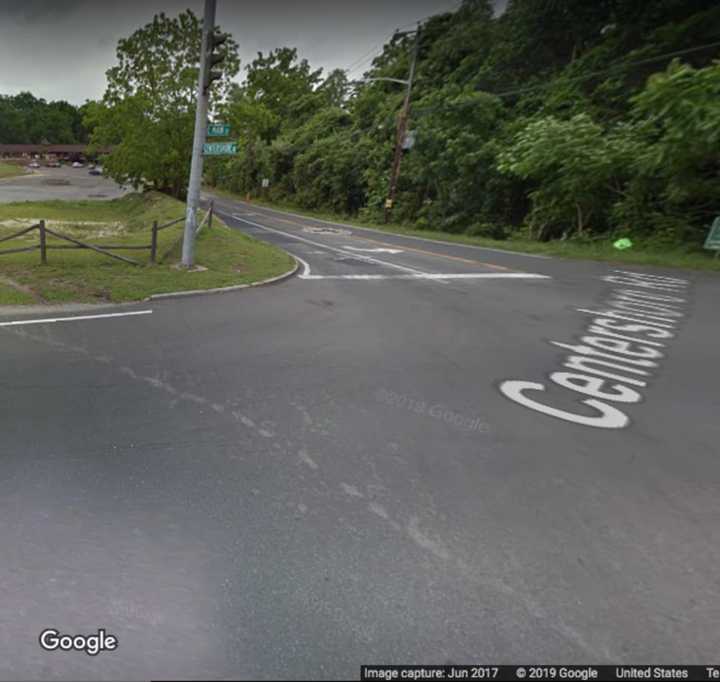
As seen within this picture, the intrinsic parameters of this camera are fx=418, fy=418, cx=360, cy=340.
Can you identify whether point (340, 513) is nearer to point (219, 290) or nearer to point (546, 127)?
point (219, 290)

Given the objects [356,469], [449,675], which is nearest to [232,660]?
[449,675]

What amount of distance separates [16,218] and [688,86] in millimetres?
28099

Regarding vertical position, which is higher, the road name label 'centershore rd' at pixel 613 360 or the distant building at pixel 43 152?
the distant building at pixel 43 152

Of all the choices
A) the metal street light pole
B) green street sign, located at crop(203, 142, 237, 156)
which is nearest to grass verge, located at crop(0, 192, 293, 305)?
the metal street light pole

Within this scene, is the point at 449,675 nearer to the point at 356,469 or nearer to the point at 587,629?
the point at 587,629

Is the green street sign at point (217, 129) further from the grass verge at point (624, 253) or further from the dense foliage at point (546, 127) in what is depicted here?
the dense foliage at point (546, 127)

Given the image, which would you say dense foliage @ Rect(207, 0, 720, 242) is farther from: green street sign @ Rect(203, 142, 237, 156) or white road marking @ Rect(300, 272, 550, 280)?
green street sign @ Rect(203, 142, 237, 156)

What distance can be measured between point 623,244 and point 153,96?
2690 cm

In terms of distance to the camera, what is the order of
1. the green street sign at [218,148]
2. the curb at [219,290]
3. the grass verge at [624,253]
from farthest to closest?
the grass verge at [624,253] → the green street sign at [218,148] → the curb at [219,290]

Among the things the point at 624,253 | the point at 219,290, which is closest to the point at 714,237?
the point at 624,253

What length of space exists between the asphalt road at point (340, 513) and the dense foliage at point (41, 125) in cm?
14080

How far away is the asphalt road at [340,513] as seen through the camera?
191 centimetres

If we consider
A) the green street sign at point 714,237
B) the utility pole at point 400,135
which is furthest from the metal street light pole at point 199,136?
the utility pole at point 400,135

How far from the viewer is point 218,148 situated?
9156 mm
